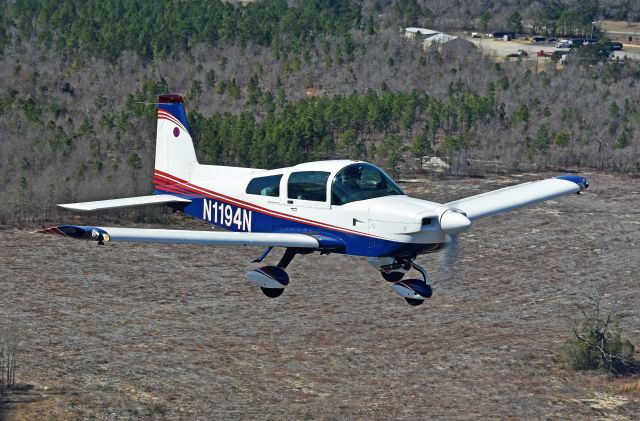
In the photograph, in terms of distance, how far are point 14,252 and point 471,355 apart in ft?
62.9

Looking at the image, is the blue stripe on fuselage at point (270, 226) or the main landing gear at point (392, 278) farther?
the main landing gear at point (392, 278)

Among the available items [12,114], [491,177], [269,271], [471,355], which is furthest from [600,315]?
[12,114]

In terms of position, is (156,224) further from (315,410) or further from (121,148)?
(315,410)

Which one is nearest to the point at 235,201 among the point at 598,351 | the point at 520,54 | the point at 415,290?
the point at 415,290

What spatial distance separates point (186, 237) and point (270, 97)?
4787 centimetres

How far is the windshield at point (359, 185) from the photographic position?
24.0 meters

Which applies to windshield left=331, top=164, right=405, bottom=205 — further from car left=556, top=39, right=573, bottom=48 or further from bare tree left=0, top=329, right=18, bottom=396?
car left=556, top=39, right=573, bottom=48

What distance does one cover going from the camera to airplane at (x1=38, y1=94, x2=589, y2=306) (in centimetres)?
2302

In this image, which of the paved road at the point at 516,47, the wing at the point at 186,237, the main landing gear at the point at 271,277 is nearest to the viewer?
the wing at the point at 186,237

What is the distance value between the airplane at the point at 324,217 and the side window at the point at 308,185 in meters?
0.02

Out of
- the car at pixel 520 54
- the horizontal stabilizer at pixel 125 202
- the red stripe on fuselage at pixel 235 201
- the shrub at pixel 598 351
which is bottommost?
the shrub at pixel 598 351

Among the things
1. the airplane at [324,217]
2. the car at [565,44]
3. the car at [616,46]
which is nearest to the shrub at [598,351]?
the airplane at [324,217]

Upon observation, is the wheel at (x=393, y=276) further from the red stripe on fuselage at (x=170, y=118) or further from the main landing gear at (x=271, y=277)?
the red stripe on fuselage at (x=170, y=118)

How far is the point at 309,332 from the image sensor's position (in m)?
41.4
